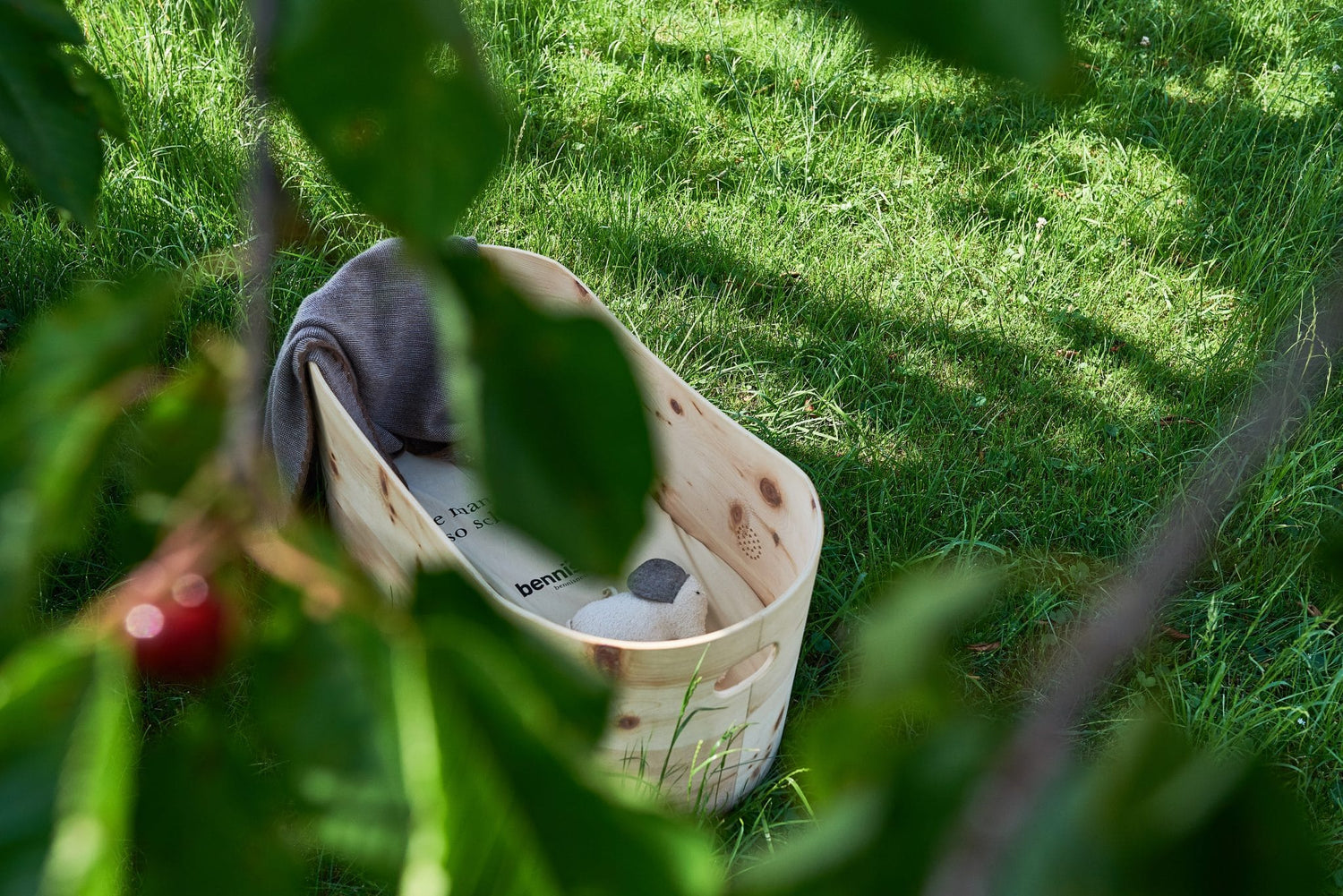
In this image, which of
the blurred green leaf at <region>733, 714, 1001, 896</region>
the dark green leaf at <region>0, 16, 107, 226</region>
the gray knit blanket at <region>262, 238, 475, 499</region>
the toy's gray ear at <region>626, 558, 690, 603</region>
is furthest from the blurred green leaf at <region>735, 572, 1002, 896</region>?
the gray knit blanket at <region>262, 238, 475, 499</region>

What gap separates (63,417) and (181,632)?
0.17ft

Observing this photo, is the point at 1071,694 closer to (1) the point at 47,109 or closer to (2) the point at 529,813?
(2) the point at 529,813

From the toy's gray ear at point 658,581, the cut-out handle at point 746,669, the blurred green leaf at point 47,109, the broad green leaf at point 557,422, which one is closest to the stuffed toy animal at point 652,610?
the toy's gray ear at point 658,581

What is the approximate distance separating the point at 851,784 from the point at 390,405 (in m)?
2.09

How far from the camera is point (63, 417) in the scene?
218 mm

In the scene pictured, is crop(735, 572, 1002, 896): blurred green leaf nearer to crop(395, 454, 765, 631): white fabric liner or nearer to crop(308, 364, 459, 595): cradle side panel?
crop(308, 364, 459, 595): cradle side panel

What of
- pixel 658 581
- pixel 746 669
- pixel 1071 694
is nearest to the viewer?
pixel 1071 694

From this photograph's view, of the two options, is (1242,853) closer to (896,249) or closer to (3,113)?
(3,113)

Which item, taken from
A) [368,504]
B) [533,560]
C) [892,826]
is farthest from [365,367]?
[892,826]

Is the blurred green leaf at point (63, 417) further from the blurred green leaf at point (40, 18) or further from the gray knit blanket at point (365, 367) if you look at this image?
the gray knit blanket at point (365, 367)

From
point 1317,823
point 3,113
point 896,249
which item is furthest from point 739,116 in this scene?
point 3,113

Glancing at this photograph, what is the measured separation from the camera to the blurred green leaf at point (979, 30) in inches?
6.0

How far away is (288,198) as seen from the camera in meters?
0.21

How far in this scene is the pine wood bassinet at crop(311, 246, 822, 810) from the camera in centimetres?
139
